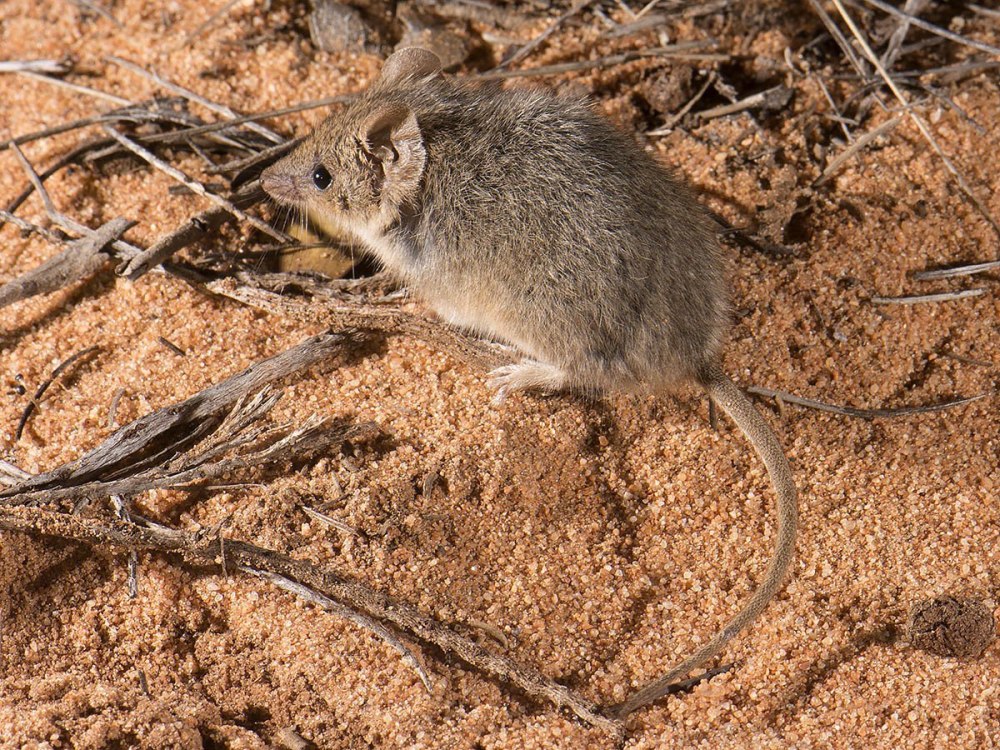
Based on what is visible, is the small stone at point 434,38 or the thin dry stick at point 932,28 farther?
the small stone at point 434,38

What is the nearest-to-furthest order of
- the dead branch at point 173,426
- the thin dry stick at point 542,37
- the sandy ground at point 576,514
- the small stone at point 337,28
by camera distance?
the sandy ground at point 576,514 < the dead branch at point 173,426 < the thin dry stick at point 542,37 < the small stone at point 337,28

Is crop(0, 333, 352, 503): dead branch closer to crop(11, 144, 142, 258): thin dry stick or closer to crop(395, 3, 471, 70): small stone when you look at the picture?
crop(11, 144, 142, 258): thin dry stick

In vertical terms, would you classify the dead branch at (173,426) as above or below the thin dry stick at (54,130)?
below

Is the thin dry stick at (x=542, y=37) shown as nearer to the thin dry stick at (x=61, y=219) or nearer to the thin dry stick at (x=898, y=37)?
the thin dry stick at (x=898, y=37)

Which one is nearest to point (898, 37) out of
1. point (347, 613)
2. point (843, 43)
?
point (843, 43)

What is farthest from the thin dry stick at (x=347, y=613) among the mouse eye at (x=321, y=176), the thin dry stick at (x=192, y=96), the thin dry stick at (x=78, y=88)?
the thin dry stick at (x=78, y=88)
